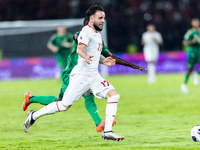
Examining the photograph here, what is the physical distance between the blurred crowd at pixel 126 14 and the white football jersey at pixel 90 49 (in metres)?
23.7

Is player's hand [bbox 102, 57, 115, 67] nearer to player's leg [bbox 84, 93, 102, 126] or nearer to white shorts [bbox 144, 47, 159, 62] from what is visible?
player's leg [bbox 84, 93, 102, 126]

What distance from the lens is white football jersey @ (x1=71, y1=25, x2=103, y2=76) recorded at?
6625mm

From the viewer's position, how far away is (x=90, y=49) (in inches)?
265

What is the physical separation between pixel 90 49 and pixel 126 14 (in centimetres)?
2557

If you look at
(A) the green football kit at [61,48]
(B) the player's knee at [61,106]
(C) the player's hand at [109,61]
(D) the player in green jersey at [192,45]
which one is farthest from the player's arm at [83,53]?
(A) the green football kit at [61,48]

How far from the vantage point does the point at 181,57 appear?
2620 cm

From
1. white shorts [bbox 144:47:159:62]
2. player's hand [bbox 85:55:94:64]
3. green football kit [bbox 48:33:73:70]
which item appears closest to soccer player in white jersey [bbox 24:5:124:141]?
player's hand [bbox 85:55:94:64]

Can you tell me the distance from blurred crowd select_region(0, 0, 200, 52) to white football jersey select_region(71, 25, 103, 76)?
77.7 feet

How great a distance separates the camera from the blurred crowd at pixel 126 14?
30922mm

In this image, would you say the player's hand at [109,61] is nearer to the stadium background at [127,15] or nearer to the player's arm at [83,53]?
the player's arm at [83,53]

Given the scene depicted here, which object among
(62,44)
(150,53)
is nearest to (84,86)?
(62,44)

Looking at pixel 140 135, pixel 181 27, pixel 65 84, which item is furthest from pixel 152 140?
pixel 181 27

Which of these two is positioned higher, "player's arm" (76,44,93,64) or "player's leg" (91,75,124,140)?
"player's arm" (76,44,93,64)

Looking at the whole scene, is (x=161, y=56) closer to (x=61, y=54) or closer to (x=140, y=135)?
(x=61, y=54)
